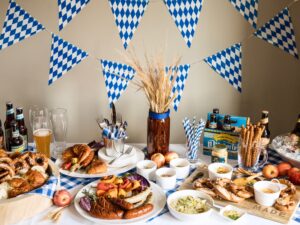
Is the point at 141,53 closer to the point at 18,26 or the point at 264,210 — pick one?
the point at 18,26

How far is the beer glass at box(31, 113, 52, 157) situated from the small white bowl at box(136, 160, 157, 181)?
43 centimetres

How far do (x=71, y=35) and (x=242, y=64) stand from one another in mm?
926

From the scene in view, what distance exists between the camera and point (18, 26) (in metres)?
1.82

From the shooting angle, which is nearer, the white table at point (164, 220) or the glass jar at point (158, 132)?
the white table at point (164, 220)

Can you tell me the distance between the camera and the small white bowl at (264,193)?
Result: 1355 millimetres

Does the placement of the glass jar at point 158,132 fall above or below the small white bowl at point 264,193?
above

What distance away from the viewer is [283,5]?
6.61ft

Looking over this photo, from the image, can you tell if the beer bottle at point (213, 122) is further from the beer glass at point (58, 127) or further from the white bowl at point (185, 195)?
the beer glass at point (58, 127)

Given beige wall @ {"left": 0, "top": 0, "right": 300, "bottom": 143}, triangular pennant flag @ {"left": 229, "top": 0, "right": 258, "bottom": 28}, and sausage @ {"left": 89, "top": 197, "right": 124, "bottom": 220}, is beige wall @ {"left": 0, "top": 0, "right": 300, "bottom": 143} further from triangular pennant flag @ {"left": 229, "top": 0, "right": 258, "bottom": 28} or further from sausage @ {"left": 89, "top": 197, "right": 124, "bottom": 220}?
sausage @ {"left": 89, "top": 197, "right": 124, "bottom": 220}

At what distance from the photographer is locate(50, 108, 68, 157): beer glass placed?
1.78 metres

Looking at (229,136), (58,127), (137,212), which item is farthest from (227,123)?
(58,127)

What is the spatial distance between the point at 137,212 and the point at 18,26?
106 centimetres

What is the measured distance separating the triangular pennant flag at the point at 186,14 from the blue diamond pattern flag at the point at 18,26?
0.62 metres

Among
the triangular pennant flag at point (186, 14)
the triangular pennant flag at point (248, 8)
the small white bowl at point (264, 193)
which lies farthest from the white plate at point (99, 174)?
the triangular pennant flag at point (248, 8)
